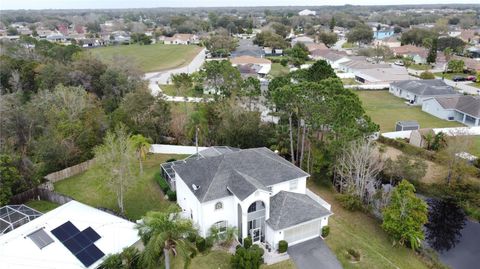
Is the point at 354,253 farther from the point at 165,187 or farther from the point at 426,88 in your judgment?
the point at 426,88

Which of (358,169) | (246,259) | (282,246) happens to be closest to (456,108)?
(358,169)

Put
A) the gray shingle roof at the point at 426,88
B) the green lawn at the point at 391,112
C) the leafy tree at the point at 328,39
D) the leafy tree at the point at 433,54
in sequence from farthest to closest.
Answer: the leafy tree at the point at 328,39 → the leafy tree at the point at 433,54 → the gray shingle roof at the point at 426,88 → the green lawn at the point at 391,112

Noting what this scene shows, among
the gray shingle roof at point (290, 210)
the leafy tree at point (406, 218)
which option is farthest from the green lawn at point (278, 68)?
the leafy tree at point (406, 218)

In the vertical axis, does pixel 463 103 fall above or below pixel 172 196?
above

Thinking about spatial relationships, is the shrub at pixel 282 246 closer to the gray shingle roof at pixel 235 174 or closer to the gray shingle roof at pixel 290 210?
the gray shingle roof at pixel 290 210

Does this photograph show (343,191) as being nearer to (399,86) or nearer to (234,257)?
(234,257)

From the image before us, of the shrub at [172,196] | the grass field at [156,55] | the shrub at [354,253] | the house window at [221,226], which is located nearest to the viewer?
the shrub at [354,253]
